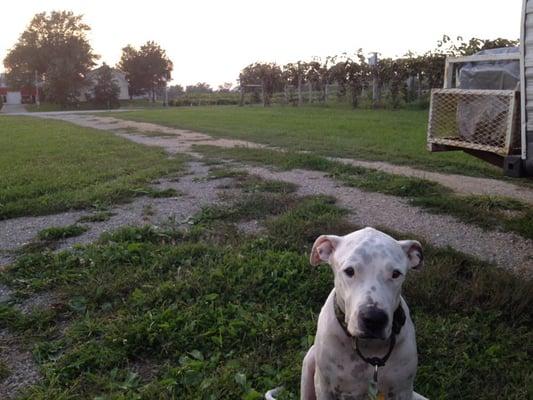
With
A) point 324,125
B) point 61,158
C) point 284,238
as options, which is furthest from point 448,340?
point 324,125

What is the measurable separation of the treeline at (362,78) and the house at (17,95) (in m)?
39.3

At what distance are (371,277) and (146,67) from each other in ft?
236

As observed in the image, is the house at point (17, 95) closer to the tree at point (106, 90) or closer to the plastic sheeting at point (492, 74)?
the tree at point (106, 90)

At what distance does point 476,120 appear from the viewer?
5.57 meters

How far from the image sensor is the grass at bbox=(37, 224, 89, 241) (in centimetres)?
576

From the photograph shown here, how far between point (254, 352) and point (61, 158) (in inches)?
389

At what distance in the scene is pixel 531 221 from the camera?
5.95m

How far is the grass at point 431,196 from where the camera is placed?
19.7 ft

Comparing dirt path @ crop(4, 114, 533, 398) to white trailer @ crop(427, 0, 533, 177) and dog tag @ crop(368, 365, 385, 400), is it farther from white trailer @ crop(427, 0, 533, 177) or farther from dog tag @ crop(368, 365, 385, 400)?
dog tag @ crop(368, 365, 385, 400)

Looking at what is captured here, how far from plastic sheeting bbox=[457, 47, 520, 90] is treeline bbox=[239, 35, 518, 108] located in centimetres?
1080

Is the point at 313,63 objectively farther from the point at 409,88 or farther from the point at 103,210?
the point at 103,210

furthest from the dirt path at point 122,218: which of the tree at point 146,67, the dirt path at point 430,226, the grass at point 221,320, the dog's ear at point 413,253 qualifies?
the tree at point 146,67

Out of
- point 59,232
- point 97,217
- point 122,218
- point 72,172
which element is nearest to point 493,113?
point 122,218

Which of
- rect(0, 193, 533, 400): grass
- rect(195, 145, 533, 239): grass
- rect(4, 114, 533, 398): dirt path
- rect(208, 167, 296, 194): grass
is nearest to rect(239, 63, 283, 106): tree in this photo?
rect(195, 145, 533, 239): grass
